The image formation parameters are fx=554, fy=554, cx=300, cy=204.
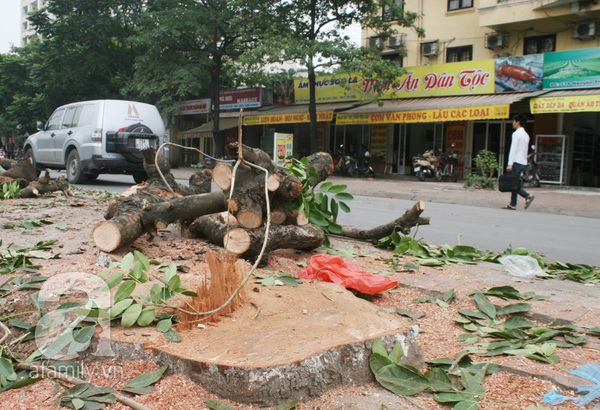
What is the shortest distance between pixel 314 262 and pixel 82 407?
218cm

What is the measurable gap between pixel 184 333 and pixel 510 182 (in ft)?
29.8

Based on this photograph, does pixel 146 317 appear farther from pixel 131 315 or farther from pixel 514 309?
pixel 514 309

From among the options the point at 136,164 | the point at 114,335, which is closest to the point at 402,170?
the point at 136,164

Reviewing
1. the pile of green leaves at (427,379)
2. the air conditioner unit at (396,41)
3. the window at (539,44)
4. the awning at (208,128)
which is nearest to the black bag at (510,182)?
the pile of green leaves at (427,379)

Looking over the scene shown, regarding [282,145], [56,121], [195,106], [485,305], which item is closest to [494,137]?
[282,145]

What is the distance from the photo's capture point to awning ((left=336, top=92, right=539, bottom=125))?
17688 millimetres

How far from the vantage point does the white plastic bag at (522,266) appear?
455 cm

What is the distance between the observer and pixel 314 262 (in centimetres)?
412

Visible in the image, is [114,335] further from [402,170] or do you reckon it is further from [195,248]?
[402,170]

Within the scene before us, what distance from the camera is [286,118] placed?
23.9 meters

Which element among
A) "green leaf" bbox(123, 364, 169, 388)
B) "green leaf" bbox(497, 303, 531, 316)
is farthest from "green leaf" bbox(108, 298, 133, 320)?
"green leaf" bbox(497, 303, 531, 316)

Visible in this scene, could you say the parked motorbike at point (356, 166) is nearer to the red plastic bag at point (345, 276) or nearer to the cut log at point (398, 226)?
the cut log at point (398, 226)

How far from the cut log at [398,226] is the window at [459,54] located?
18.4m

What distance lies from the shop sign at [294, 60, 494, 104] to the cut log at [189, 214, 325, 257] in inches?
635
